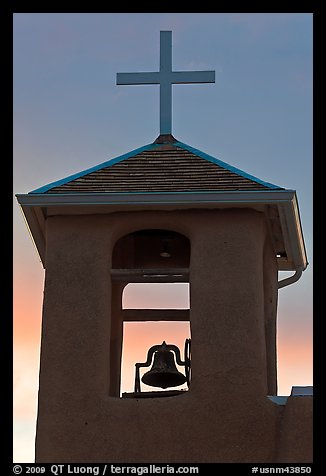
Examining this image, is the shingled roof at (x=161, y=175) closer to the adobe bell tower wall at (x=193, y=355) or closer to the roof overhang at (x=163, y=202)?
the roof overhang at (x=163, y=202)

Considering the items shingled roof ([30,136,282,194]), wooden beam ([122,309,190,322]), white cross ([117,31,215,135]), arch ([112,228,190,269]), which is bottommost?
wooden beam ([122,309,190,322])

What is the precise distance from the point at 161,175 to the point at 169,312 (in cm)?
165

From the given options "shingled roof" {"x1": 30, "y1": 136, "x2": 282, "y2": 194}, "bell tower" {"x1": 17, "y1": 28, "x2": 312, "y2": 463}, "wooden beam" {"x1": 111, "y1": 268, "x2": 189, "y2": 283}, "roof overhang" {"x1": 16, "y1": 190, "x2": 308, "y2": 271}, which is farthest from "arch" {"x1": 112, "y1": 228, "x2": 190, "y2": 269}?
"roof overhang" {"x1": 16, "y1": 190, "x2": 308, "y2": 271}

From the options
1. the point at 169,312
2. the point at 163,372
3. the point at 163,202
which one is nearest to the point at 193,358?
the point at 163,372

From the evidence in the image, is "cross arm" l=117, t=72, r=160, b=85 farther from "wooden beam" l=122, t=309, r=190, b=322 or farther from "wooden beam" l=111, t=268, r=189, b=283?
"wooden beam" l=122, t=309, r=190, b=322

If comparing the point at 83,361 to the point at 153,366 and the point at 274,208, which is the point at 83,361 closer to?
the point at 153,366

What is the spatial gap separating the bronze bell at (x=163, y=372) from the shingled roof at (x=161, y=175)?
1.93 meters

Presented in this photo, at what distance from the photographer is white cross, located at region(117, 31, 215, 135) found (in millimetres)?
25109

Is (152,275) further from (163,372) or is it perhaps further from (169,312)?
(163,372)

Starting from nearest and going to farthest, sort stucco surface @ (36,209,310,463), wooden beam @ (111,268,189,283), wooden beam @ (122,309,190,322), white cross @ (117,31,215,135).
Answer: stucco surface @ (36,209,310,463) → wooden beam @ (111,268,189,283) → wooden beam @ (122,309,190,322) → white cross @ (117,31,215,135)

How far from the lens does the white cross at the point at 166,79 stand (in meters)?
25.1

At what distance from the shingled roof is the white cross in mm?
311

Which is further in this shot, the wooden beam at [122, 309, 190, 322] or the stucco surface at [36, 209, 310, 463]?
the wooden beam at [122, 309, 190, 322]

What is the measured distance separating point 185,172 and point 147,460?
375 centimetres
